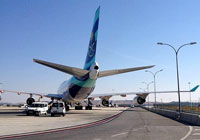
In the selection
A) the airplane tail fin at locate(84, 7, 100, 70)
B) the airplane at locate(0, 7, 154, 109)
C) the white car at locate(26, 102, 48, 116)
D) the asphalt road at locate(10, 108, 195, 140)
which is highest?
the airplane tail fin at locate(84, 7, 100, 70)

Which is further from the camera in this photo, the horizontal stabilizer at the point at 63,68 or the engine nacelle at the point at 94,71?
the engine nacelle at the point at 94,71

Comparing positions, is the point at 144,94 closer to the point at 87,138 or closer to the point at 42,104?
the point at 42,104

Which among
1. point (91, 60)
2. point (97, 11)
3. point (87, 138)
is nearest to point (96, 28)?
point (97, 11)

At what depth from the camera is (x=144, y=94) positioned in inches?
2293

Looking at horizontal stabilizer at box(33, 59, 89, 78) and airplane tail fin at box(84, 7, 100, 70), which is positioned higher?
airplane tail fin at box(84, 7, 100, 70)

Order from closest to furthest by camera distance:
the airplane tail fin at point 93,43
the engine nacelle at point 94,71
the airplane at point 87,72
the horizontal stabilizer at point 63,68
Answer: the horizontal stabilizer at point 63,68, the airplane at point 87,72, the engine nacelle at point 94,71, the airplane tail fin at point 93,43

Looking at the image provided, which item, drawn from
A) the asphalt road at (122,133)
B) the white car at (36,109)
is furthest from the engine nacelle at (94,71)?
the asphalt road at (122,133)

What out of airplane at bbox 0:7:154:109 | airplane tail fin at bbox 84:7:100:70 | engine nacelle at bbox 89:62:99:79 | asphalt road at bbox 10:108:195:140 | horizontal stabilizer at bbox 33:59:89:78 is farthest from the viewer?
airplane tail fin at bbox 84:7:100:70

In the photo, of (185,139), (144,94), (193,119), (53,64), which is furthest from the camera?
(144,94)

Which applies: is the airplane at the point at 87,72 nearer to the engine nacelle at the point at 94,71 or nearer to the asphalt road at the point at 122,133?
the engine nacelle at the point at 94,71

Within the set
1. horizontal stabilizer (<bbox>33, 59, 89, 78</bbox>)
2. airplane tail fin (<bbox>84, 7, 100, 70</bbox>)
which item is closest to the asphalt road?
horizontal stabilizer (<bbox>33, 59, 89, 78</bbox>)

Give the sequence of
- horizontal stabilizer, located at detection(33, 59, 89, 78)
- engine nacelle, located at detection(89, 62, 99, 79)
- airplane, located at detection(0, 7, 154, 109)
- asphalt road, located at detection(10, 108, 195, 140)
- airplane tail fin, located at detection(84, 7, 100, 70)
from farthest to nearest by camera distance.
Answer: airplane tail fin, located at detection(84, 7, 100, 70), engine nacelle, located at detection(89, 62, 99, 79), airplane, located at detection(0, 7, 154, 109), horizontal stabilizer, located at detection(33, 59, 89, 78), asphalt road, located at detection(10, 108, 195, 140)

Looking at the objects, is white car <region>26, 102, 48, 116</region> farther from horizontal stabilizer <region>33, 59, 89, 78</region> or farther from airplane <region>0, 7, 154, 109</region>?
horizontal stabilizer <region>33, 59, 89, 78</region>

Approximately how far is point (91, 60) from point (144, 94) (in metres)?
28.1
